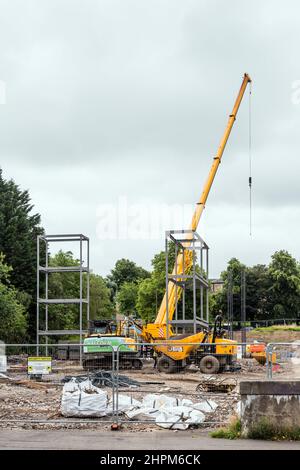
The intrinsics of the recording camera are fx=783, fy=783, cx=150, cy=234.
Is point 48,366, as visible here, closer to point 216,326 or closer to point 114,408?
point 114,408

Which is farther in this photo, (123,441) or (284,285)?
(284,285)

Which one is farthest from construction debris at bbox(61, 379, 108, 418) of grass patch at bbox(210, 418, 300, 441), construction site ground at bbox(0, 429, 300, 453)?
grass patch at bbox(210, 418, 300, 441)

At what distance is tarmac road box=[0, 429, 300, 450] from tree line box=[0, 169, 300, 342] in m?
36.7

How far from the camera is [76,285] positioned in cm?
9925

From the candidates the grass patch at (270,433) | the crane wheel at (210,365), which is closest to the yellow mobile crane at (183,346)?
the crane wheel at (210,365)

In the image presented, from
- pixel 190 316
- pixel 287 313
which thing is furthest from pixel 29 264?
pixel 287 313

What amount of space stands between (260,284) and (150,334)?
9449cm

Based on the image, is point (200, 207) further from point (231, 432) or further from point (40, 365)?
point (231, 432)

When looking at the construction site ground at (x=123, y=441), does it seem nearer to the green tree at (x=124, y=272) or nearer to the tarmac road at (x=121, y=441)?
the tarmac road at (x=121, y=441)

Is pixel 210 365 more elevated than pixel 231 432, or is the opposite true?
pixel 231 432

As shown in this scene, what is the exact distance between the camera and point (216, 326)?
3891 cm

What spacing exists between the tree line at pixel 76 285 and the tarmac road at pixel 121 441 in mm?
36668

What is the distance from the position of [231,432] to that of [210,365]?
74.3 feet

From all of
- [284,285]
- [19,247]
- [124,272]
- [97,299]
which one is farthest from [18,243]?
[124,272]
